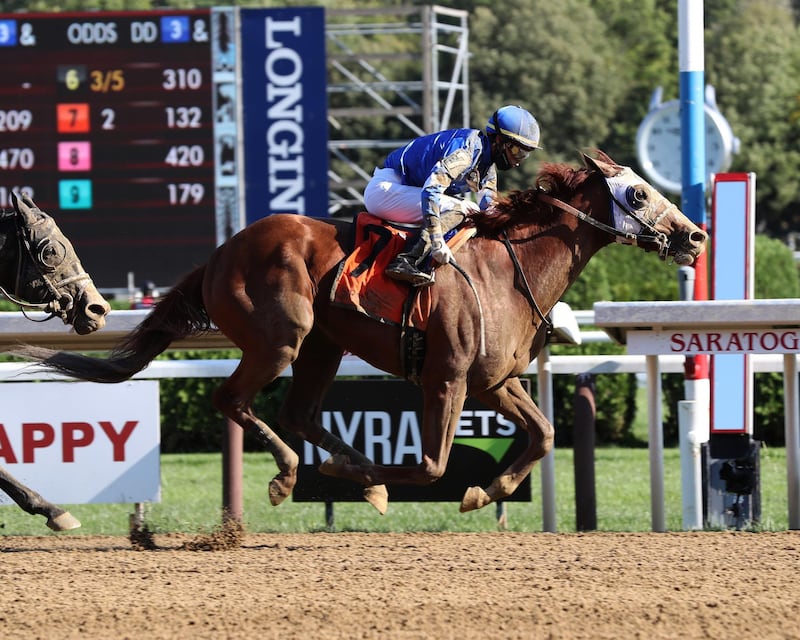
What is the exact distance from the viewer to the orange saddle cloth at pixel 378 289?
571 cm

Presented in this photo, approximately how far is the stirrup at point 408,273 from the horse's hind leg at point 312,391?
587mm

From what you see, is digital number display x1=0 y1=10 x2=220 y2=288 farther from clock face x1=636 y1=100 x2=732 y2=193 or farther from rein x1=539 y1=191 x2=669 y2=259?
rein x1=539 y1=191 x2=669 y2=259

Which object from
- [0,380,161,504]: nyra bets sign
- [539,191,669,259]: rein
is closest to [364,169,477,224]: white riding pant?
[539,191,669,259]: rein

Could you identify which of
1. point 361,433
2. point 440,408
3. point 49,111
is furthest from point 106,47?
point 440,408

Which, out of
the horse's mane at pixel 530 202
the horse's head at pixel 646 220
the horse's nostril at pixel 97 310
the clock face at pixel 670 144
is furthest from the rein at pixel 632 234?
the clock face at pixel 670 144

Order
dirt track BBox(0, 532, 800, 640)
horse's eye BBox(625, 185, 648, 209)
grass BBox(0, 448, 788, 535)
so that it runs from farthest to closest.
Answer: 1. grass BBox(0, 448, 788, 535)
2. horse's eye BBox(625, 185, 648, 209)
3. dirt track BBox(0, 532, 800, 640)

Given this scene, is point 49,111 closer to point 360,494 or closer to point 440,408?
point 360,494

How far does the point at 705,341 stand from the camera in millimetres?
6375

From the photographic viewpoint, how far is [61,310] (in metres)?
5.64

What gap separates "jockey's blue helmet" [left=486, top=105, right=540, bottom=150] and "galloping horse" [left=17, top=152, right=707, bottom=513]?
28 centimetres

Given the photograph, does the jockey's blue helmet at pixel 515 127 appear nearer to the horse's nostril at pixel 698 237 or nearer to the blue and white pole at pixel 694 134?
the horse's nostril at pixel 698 237

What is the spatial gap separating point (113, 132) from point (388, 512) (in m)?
6.53

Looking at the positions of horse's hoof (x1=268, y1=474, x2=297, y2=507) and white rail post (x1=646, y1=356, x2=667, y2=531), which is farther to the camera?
white rail post (x1=646, y1=356, x2=667, y2=531)

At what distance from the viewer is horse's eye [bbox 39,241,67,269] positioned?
5.61 meters
